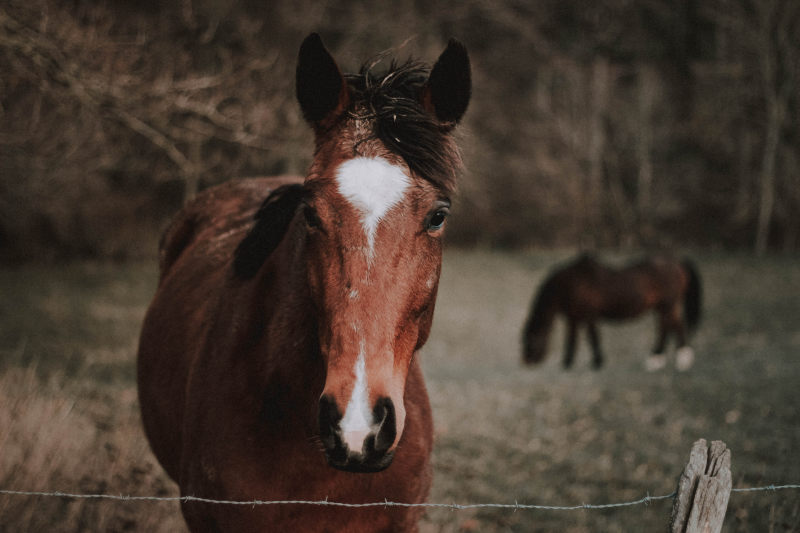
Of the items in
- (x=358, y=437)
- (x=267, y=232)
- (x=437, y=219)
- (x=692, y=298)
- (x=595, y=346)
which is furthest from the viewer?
(x=692, y=298)

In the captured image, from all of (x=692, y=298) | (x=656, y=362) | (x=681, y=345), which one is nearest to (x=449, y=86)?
(x=656, y=362)

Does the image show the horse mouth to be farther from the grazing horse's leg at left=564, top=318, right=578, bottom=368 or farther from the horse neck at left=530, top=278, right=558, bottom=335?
the grazing horse's leg at left=564, top=318, right=578, bottom=368

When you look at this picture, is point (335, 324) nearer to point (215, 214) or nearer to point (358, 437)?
point (358, 437)

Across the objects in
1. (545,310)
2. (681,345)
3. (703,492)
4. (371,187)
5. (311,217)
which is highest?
(371,187)

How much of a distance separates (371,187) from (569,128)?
27833mm

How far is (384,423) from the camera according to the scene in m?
1.60

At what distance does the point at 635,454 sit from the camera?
18.7 ft

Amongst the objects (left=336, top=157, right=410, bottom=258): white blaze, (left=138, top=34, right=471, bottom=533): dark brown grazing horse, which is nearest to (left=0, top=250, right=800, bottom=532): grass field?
(left=138, top=34, right=471, bottom=533): dark brown grazing horse

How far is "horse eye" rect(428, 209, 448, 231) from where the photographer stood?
6.37ft

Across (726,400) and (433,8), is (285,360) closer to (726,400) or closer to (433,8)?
(726,400)

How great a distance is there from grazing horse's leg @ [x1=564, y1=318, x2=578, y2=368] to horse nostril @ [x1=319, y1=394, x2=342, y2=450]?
10274 millimetres

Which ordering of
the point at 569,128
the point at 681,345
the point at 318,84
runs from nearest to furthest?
the point at 318,84 → the point at 681,345 → the point at 569,128

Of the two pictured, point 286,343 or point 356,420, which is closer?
point 356,420

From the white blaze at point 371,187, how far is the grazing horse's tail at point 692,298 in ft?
36.4
